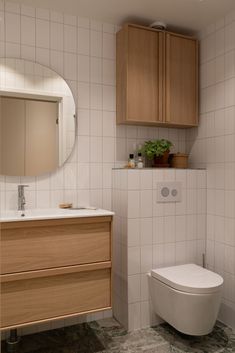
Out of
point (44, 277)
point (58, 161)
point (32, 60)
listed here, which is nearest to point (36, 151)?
point (58, 161)

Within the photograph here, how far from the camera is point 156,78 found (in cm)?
260

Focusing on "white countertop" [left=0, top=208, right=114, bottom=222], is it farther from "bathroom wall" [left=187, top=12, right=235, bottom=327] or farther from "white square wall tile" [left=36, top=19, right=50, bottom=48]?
"white square wall tile" [left=36, top=19, right=50, bottom=48]

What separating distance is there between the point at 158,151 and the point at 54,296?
4.46 ft

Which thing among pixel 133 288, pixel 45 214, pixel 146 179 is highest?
pixel 146 179

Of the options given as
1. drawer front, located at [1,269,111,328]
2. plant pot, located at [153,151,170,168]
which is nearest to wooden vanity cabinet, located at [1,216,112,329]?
drawer front, located at [1,269,111,328]

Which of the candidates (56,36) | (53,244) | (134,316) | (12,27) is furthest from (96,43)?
(134,316)

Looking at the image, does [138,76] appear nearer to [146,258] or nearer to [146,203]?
[146,203]

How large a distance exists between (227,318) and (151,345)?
69 centimetres

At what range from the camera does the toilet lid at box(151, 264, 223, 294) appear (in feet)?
6.77

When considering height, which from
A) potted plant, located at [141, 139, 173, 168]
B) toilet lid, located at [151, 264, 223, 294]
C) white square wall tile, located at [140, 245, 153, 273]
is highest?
potted plant, located at [141, 139, 173, 168]

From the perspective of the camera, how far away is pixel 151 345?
2193 millimetres

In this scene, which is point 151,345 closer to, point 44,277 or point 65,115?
point 44,277

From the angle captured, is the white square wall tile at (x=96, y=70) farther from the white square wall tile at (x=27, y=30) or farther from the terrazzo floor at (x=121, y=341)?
the terrazzo floor at (x=121, y=341)

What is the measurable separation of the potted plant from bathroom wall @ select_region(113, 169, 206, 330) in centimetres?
17
